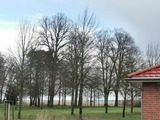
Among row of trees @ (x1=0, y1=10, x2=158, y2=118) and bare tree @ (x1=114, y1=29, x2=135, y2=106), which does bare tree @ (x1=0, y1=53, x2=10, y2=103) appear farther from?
bare tree @ (x1=114, y1=29, x2=135, y2=106)

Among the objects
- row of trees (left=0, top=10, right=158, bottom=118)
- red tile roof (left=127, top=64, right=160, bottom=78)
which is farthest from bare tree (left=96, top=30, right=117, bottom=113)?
red tile roof (left=127, top=64, right=160, bottom=78)

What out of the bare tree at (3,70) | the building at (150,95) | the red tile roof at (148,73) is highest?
the bare tree at (3,70)

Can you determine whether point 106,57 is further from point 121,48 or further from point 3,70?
point 3,70

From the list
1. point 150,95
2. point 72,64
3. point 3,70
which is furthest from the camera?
point 3,70

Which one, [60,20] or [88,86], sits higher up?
[60,20]

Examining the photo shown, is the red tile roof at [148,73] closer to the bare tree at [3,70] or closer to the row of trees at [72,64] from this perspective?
the row of trees at [72,64]

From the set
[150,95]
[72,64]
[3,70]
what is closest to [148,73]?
[150,95]

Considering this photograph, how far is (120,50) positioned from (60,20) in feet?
60.0

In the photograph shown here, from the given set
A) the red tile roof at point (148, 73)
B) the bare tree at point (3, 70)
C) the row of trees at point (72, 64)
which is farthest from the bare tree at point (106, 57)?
the red tile roof at point (148, 73)

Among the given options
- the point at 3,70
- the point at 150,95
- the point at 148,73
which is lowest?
the point at 150,95

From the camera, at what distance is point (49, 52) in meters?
72.7

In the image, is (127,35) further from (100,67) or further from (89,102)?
(89,102)

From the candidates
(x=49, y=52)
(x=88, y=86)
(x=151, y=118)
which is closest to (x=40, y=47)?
(x=49, y=52)

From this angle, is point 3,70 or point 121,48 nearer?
point 121,48
